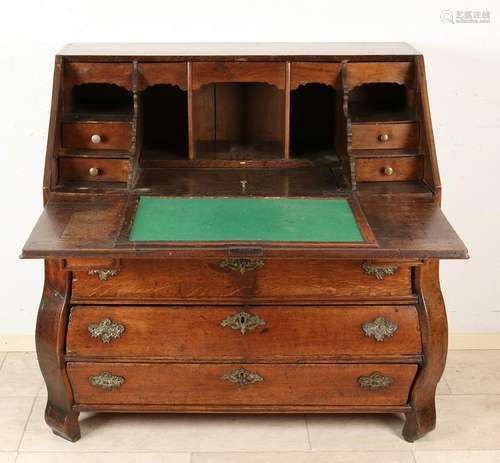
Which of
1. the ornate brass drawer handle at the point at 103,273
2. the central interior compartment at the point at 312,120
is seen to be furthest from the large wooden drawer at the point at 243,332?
the central interior compartment at the point at 312,120

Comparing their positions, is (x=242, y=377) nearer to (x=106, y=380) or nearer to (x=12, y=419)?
(x=106, y=380)

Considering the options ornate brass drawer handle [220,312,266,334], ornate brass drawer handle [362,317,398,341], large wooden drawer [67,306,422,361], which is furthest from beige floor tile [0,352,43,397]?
ornate brass drawer handle [362,317,398,341]

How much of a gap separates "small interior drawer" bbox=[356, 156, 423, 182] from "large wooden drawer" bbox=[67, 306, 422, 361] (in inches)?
19.4

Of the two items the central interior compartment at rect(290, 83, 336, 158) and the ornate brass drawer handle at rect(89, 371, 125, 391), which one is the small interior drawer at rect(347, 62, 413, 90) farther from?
the ornate brass drawer handle at rect(89, 371, 125, 391)

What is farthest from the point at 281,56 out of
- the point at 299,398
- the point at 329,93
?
the point at 299,398

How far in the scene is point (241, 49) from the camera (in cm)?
339

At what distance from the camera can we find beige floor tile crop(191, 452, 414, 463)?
328 centimetres

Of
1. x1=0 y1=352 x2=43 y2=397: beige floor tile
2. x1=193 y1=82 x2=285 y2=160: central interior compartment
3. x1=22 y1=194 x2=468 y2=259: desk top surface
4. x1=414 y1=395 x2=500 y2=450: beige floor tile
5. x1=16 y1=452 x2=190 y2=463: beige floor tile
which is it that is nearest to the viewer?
x1=22 y1=194 x2=468 y2=259: desk top surface

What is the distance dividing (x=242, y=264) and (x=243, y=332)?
273 mm

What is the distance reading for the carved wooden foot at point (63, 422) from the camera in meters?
3.33

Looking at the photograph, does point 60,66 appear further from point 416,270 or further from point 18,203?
point 416,270

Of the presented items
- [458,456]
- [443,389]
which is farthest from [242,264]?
[443,389]

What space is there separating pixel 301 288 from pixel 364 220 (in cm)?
32

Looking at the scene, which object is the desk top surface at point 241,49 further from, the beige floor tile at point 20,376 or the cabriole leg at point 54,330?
the beige floor tile at point 20,376
